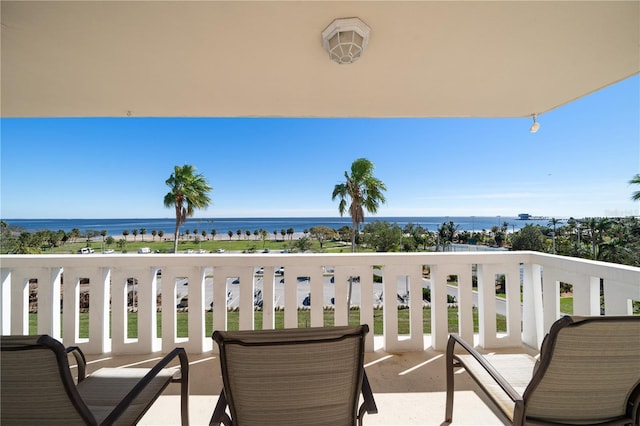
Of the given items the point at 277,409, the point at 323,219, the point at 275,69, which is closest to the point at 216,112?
the point at 275,69

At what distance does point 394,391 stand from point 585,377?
122cm

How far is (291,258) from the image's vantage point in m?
2.44

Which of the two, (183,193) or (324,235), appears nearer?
(183,193)

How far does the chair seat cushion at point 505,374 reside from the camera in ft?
4.06

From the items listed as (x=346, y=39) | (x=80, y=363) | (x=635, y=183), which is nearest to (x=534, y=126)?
(x=346, y=39)

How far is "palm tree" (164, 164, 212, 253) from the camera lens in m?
13.4

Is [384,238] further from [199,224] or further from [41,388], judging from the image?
[199,224]

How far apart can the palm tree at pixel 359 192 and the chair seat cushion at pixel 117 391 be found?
11.7 m

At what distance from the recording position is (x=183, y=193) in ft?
44.0

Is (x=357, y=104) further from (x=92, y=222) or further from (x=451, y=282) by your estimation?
(x=92, y=222)

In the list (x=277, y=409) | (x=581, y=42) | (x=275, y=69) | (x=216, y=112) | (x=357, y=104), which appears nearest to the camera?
(x=277, y=409)

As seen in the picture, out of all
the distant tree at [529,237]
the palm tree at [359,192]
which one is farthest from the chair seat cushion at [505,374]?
the palm tree at [359,192]

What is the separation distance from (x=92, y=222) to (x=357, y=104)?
4544 centimetres

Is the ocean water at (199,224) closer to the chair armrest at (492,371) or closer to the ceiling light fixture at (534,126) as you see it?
the ceiling light fixture at (534,126)
